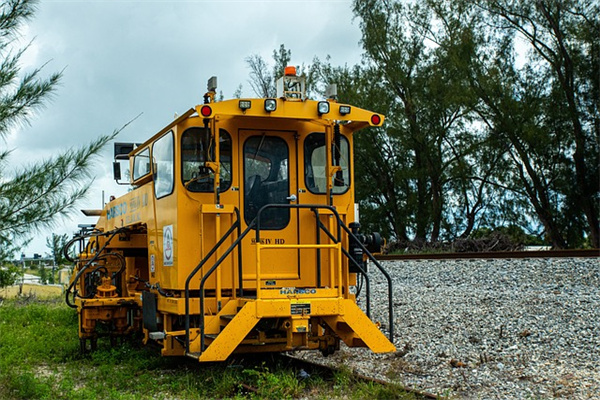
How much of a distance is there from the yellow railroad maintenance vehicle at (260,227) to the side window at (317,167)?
12 millimetres

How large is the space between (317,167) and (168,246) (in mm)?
2064

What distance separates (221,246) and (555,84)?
2272 centimetres

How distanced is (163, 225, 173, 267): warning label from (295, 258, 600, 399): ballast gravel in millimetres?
2434

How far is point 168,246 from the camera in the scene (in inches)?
343

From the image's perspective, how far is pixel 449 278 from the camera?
15.4 meters

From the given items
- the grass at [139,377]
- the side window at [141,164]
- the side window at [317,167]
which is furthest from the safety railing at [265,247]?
the side window at [141,164]

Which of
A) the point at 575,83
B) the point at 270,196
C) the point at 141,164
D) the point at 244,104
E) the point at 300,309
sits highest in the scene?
the point at 575,83

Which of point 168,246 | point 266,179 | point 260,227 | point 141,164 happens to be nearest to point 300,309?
point 260,227

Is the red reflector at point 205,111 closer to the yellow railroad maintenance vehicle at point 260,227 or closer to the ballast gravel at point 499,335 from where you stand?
the yellow railroad maintenance vehicle at point 260,227

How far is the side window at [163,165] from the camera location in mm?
8758

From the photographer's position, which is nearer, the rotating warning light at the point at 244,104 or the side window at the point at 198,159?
the rotating warning light at the point at 244,104

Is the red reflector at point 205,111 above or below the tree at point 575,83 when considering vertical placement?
below

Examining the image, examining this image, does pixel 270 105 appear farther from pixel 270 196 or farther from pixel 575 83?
pixel 575 83

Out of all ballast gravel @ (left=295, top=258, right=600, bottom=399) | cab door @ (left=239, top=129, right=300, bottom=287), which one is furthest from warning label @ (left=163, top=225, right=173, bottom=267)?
ballast gravel @ (left=295, top=258, right=600, bottom=399)
